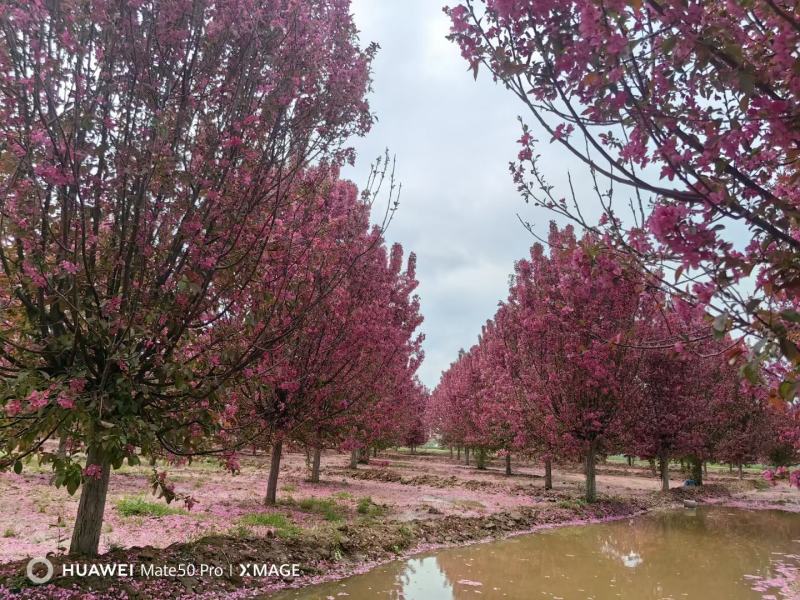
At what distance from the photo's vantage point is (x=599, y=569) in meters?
9.55

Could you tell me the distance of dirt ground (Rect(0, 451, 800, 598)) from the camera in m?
8.02

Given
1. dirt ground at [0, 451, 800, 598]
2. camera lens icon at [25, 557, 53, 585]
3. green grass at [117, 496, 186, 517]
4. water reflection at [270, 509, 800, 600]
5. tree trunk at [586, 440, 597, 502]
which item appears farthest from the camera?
tree trunk at [586, 440, 597, 502]

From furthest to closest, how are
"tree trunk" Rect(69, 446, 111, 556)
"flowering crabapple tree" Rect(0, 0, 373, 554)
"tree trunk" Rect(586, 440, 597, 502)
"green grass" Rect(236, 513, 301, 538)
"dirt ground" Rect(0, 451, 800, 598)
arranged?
"tree trunk" Rect(586, 440, 597, 502), "green grass" Rect(236, 513, 301, 538), "dirt ground" Rect(0, 451, 800, 598), "tree trunk" Rect(69, 446, 111, 556), "flowering crabapple tree" Rect(0, 0, 373, 554)

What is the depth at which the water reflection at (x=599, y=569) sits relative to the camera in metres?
7.82

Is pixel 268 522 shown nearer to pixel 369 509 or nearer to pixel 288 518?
pixel 288 518

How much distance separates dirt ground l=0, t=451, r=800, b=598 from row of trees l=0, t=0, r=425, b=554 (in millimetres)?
2325

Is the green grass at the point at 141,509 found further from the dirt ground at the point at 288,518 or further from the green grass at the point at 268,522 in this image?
the green grass at the point at 268,522

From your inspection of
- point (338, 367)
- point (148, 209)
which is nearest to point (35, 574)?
point (148, 209)

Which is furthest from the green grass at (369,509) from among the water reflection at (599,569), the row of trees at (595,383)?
the row of trees at (595,383)

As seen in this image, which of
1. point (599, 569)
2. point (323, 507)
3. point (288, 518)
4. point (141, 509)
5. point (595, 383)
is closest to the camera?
point (599, 569)

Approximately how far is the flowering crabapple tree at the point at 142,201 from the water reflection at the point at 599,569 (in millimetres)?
3974

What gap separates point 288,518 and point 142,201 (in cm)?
964

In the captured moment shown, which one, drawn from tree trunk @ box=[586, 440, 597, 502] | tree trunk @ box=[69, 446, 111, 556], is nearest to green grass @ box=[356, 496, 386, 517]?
tree trunk @ box=[586, 440, 597, 502]

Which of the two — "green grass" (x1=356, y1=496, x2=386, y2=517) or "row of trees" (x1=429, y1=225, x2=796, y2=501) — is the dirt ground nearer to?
"green grass" (x1=356, y1=496, x2=386, y2=517)
